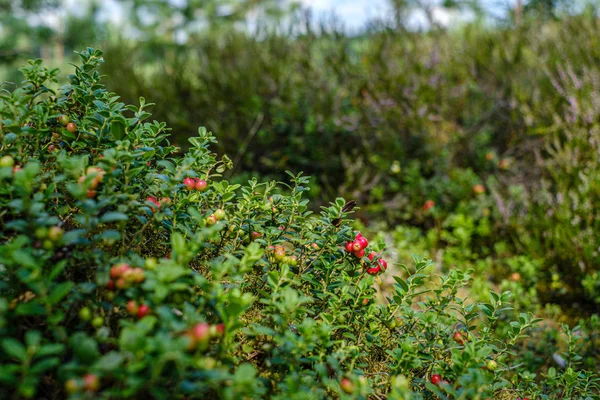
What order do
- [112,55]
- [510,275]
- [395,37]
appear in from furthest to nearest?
[112,55] → [395,37] → [510,275]

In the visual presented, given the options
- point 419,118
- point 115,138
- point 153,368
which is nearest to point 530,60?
point 419,118

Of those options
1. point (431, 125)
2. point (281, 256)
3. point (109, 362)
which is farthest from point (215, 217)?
point (431, 125)

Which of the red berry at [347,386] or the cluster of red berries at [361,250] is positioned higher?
the cluster of red berries at [361,250]

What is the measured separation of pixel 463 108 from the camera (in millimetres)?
4145

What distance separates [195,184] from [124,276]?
0.47 m

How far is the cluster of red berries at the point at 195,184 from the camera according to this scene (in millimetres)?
1320

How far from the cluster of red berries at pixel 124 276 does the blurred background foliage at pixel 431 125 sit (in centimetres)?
238

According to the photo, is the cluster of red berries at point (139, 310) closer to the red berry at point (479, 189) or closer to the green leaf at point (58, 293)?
the green leaf at point (58, 293)

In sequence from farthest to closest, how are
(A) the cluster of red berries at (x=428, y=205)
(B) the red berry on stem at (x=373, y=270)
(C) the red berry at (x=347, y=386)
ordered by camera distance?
1. (A) the cluster of red berries at (x=428, y=205)
2. (B) the red berry on stem at (x=373, y=270)
3. (C) the red berry at (x=347, y=386)

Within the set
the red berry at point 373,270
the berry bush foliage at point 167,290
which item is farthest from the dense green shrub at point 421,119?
the red berry at point 373,270

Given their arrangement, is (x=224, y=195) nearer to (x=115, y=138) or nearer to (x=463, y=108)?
(x=115, y=138)

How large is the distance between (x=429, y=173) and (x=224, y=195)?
287 cm

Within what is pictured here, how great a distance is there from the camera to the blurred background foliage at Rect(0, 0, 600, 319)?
9.68 ft

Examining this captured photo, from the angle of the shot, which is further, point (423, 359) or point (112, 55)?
point (112, 55)
